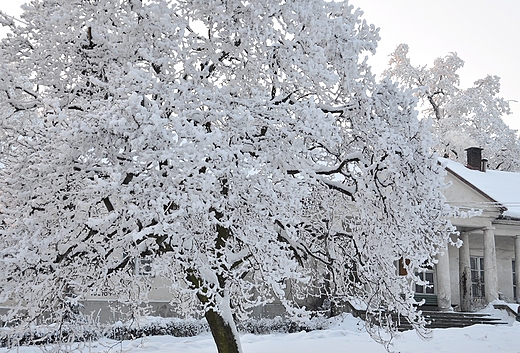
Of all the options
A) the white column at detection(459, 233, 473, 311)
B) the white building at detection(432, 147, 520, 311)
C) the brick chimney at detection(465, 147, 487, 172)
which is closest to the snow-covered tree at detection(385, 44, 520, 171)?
the brick chimney at detection(465, 147, 487, 172)

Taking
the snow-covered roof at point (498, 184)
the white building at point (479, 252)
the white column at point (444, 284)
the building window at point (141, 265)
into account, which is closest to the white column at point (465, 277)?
the white building at point (479, 252)

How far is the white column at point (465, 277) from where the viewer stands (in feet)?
74.3

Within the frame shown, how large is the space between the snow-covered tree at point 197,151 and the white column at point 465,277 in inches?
579

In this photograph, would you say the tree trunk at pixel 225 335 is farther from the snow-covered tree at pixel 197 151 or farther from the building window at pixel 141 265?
the building window at pixel 141 265

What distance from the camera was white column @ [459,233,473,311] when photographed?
22.7 meters

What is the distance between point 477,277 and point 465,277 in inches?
68.5

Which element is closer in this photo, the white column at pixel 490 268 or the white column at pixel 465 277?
the white column at pixel 490 268

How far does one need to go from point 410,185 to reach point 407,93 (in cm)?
137

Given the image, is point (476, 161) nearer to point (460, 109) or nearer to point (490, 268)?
point (490, 268)

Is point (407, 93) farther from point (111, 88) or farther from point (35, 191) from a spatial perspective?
point (35, 191)

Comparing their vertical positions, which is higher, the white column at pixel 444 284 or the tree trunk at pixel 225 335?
the white column at pixel 444 284

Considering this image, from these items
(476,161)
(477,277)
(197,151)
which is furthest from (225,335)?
(476,161)

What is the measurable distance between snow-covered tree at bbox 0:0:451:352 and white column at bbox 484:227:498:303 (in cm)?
1466

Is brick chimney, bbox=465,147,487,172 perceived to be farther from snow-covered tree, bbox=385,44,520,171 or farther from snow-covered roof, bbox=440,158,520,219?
snow-covered tree, bbox=385,44,520,171
